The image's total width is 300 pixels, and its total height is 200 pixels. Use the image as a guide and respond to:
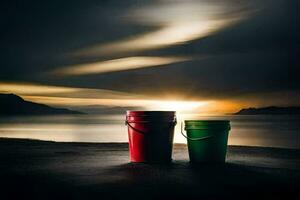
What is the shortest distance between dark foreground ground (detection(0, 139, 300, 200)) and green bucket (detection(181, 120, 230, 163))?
27cm

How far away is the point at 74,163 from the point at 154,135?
1613mm

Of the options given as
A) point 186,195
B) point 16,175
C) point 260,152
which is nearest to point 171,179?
point 186,195

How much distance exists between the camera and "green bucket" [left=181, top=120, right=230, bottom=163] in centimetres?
823

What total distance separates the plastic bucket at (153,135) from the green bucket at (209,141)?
383 mm

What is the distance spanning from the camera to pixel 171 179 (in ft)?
20.7

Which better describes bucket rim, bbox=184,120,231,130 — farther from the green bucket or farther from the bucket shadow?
the bucket shadow

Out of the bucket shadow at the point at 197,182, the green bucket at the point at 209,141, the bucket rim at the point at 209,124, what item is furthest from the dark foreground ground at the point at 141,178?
the bucket rim at the point at 209,124

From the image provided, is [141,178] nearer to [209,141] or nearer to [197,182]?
[197,182]

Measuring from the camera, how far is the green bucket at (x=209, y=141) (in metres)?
8.23

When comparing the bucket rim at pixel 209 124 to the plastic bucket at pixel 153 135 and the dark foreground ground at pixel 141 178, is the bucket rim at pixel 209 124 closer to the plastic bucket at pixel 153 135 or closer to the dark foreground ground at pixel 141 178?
the plastic bucket at pixel 153 135

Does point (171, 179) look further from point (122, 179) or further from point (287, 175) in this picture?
point (287, 175)

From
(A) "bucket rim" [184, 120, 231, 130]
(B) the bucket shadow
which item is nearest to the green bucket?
(A) "bucket rim" [184, 120, 231, 130]

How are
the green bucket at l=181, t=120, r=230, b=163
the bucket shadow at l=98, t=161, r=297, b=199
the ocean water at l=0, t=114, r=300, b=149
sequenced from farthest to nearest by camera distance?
the ocean water at l=0, t=114, r=300, b=149 < the green bucket at l=181, t=120, r=230, b=163 < the bucket shadow at l=98, t=161, r=297, b=199

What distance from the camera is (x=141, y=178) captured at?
6402 millimetres
